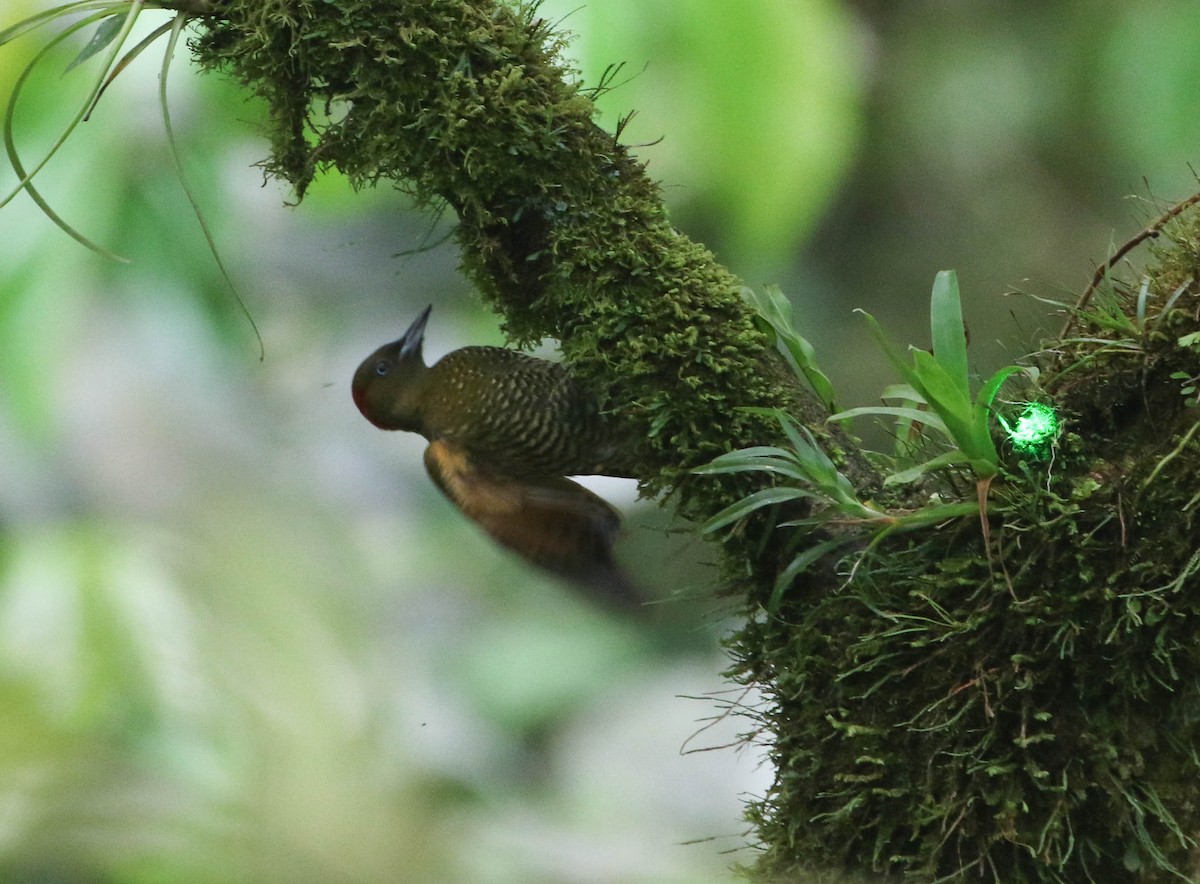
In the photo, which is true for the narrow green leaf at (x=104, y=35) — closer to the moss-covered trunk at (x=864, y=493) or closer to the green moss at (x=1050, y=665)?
the moss-covered trunk at (x=864, y=493)

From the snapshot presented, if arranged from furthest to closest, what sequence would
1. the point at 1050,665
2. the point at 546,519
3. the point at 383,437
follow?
1. the point at 383,437
2. the point at 546,519
3. the point at 1050,665

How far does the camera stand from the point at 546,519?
3.30ft

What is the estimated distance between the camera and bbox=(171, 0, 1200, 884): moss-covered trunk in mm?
652

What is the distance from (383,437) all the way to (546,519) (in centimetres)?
98

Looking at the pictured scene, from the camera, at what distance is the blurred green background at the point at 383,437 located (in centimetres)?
131

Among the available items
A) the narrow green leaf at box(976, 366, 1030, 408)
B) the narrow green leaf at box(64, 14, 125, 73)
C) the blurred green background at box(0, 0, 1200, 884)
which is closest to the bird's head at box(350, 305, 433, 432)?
the blurred green background at box(0, 0, 1200, 884)

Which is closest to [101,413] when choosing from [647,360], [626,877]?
[626,877]

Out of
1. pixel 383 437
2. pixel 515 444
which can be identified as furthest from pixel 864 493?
pixel 383 437

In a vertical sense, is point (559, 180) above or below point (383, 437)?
below

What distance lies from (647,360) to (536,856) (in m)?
1.08

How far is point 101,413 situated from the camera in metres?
1.71

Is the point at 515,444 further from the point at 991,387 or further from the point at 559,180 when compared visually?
the point at 991,387

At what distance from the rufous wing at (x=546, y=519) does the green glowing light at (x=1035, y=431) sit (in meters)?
0.36

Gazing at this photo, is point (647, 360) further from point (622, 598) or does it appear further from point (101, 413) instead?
point (101, 413)
